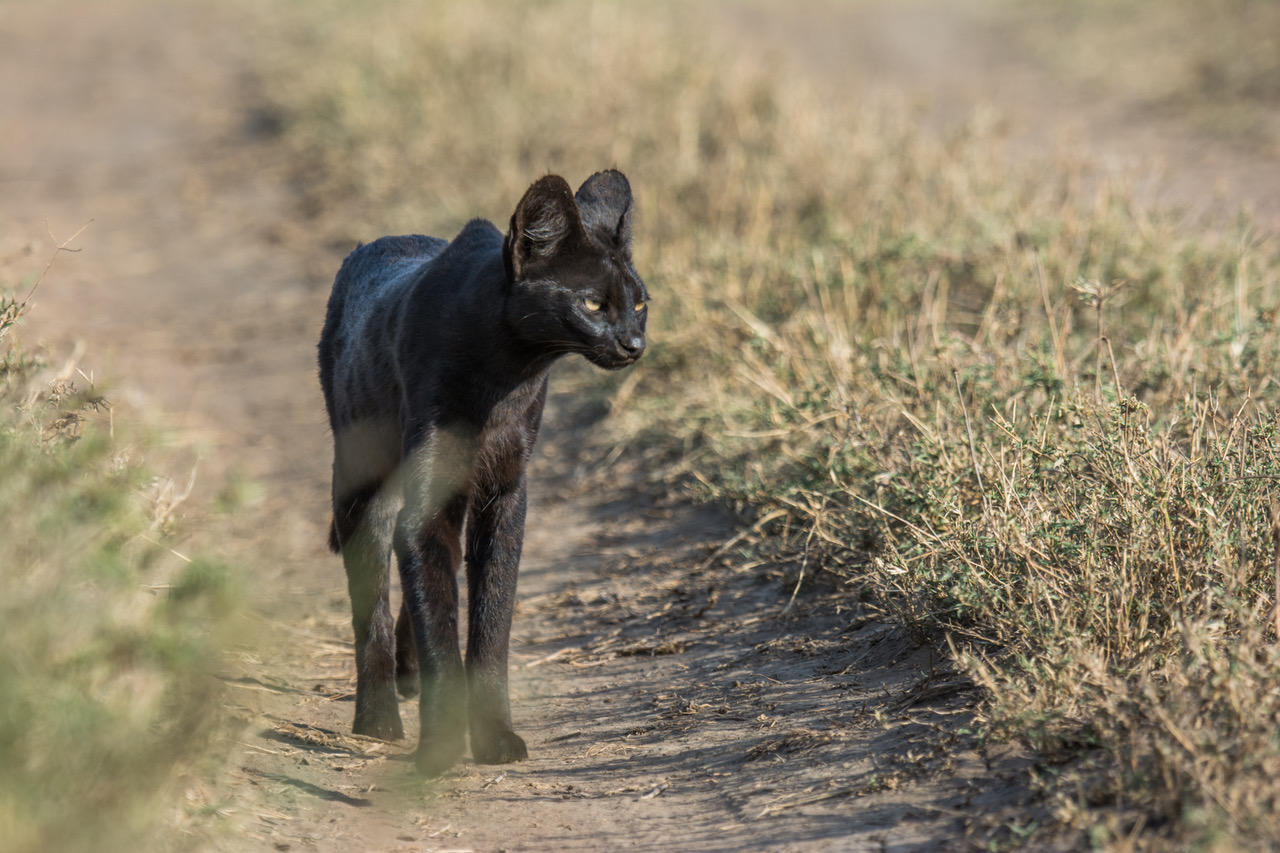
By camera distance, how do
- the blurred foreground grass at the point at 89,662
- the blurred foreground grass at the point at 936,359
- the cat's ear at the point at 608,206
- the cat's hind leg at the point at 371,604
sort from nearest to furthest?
the blurred foreground grass at the point at 89,662 < the blurred foreground grass at the point at 936,359 < the cat's ear at the point at 608,206 < the cat's hind leg at the point at 371,604

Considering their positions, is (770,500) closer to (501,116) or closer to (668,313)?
(668,313)

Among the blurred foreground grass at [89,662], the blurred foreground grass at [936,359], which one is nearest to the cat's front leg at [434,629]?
the blurred foreground grass at [89,662]

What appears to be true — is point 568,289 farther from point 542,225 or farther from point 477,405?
point 477,405

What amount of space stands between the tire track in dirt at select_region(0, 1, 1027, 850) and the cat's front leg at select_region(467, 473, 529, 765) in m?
0.10

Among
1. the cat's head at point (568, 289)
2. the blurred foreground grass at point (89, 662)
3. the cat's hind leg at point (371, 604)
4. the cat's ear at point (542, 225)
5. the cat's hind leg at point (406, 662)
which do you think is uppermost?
the cat's ear at point (542, 225)

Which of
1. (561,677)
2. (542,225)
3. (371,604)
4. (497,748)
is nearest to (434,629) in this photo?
(497,748)

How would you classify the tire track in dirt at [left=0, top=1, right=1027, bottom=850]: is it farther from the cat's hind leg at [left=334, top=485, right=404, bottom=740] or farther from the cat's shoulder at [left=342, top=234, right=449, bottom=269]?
the cat's shoulder at [left=342, top=234, right=449, bottom=269]

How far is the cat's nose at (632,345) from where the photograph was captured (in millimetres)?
3652

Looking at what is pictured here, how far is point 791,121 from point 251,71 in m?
8.58

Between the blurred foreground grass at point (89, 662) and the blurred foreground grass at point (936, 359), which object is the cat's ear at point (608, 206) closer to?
the blurred foreground grass at point (936, 359)

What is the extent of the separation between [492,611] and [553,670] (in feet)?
2.42

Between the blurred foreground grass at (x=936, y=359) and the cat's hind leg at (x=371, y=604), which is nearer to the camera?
the blurred foreground grass at (x=936, y=359)

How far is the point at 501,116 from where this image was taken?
9.89 m

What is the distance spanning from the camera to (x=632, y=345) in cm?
365
